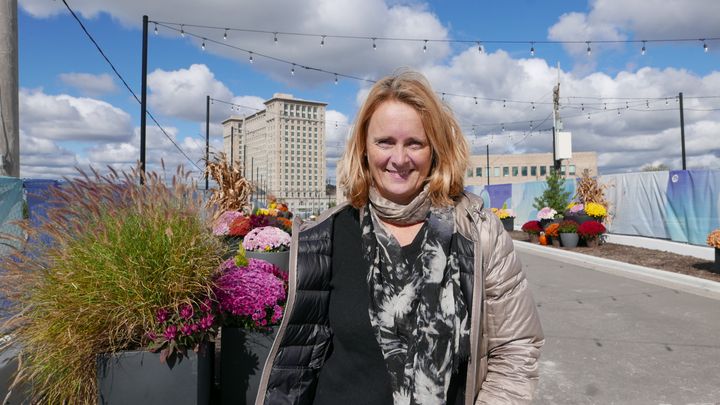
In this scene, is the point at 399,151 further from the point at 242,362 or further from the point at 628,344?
A: the point at 628,344

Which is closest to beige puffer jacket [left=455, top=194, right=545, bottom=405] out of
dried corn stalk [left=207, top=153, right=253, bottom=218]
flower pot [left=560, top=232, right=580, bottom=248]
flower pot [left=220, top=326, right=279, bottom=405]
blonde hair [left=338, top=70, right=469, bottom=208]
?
blonde hair [left=338, top=70, right=469, bottom=208]

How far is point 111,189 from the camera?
9.83ft

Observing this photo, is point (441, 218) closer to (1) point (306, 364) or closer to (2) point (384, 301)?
(2) point (384, 301)

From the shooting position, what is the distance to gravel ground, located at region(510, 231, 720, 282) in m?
10.0

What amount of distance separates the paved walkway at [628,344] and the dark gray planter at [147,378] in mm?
2717

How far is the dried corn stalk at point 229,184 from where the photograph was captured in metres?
7.05

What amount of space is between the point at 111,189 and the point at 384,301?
2.12m

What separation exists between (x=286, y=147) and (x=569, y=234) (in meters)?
72.4


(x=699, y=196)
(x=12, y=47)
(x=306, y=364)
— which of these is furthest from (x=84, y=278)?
(x=699, y=196)

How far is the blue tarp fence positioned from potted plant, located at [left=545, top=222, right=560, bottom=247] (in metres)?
3.49

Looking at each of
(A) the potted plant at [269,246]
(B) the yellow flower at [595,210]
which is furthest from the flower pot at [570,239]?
(A) the potted plant at [269,246]

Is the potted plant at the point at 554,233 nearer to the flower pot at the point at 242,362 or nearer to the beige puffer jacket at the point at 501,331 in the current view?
the flower pot at the point at 242,362

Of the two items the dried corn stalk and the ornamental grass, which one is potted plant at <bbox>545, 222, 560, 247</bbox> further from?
the ornamental grass

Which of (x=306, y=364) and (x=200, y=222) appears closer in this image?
(x=306, y=364)
